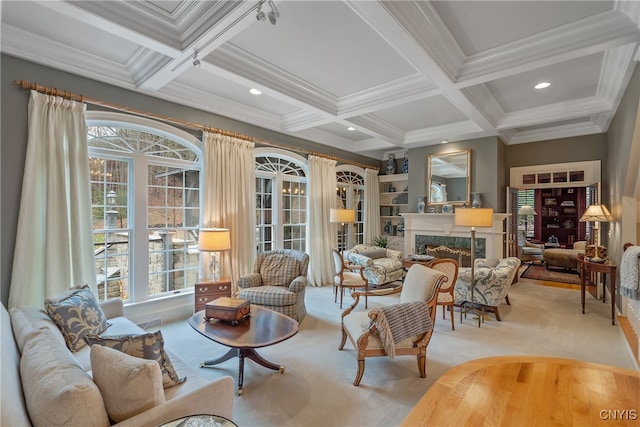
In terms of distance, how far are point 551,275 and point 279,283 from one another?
6473mm

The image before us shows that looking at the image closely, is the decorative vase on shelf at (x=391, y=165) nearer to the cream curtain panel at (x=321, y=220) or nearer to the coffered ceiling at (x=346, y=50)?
the cream curtain panel at (x=321, y=220)

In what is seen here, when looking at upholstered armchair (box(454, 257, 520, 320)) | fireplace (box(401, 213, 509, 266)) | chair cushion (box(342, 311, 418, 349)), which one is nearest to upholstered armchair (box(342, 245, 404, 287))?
fireplace (box(401, 213, 509, 266))

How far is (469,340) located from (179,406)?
3150 millimetres

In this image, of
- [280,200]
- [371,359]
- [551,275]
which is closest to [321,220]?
[280,200]

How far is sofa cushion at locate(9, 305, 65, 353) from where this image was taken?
Answer: 1.84m

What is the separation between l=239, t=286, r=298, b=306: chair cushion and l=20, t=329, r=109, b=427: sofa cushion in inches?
92.3

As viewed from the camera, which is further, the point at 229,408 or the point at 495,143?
the point at 495,143

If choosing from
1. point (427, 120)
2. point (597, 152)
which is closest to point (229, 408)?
point (427, 120)

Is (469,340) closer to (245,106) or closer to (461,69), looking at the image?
(461,69)

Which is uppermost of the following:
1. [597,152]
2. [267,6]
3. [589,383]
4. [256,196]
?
[267,6]

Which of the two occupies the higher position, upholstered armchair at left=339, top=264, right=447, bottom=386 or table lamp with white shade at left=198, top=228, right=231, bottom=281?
table lamp with white shade at left=198, top=228, right=231, bottom=281

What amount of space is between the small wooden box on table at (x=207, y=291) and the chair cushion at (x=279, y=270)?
528 mm

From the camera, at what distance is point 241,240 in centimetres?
459

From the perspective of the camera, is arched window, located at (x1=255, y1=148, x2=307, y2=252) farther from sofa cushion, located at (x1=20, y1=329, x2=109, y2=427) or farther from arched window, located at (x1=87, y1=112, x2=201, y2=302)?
sofa cushion, located at (x1=20, y1=329, x2=109, y2=427)
